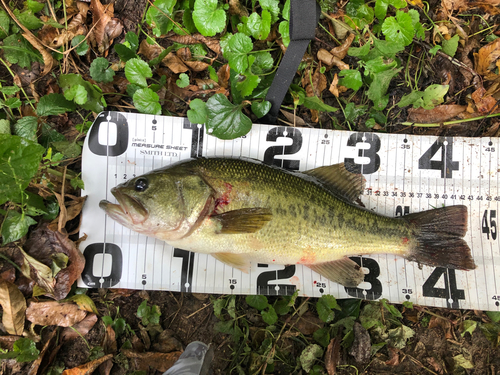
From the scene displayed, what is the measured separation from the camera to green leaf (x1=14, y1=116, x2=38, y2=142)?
115 inches

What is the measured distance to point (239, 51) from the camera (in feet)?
9.45

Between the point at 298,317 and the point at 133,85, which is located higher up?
the point at 133,85

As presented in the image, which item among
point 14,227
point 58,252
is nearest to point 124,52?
point 14,227

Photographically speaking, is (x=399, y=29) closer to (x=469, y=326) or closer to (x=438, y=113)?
(x=438, y=113)

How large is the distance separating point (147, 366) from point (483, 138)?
385 cm

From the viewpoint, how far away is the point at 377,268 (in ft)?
10.0

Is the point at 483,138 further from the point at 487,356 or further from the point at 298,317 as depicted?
the point at 298,317

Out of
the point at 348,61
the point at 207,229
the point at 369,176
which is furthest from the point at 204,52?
the point at 369,176

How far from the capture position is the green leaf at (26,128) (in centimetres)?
293

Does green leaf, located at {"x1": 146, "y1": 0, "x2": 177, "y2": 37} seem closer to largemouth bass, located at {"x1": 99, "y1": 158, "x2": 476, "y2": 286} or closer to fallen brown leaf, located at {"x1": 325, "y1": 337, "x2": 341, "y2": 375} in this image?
largemouth bass, located at {"x1": 99, "y1": 158, "x2": 476, "y2": 286}

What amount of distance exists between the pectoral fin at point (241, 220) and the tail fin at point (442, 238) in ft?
4.58

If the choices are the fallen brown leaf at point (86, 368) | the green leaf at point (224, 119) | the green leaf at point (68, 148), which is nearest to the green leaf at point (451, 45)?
the green leaf at point (224, 119)

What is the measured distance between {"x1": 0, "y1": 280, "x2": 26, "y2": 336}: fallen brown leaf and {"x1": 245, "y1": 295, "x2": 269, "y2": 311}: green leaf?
78.9 inches

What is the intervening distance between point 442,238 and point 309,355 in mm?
1610
